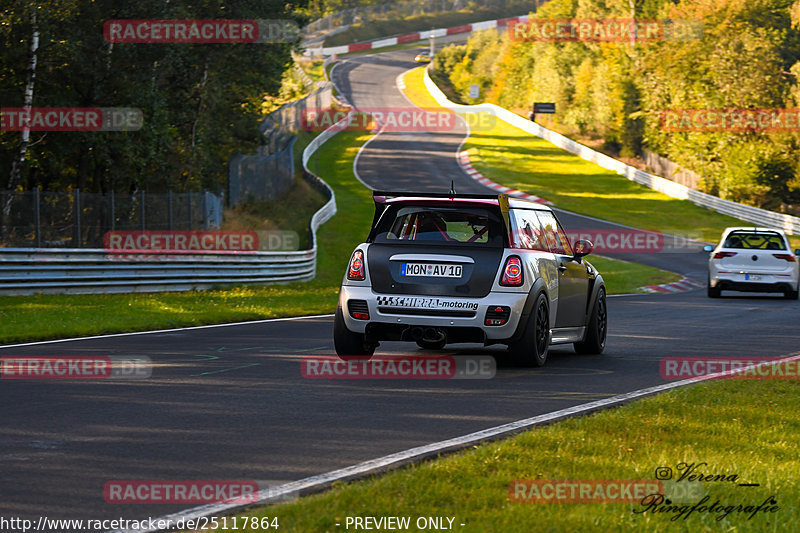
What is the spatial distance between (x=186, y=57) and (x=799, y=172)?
4093 centimetres

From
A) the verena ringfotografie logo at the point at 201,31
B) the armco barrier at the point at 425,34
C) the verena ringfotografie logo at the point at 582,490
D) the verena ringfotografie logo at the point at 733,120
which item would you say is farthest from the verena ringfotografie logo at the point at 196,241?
the armco barrier at the point at 425,34

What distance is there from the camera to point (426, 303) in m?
Answer: 10.6

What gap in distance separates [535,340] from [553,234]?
1823mm

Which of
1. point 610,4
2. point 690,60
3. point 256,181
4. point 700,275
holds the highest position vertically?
point 610,4

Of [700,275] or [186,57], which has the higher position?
[186,57]

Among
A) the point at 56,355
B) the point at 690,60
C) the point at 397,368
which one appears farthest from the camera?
the point at 690,60

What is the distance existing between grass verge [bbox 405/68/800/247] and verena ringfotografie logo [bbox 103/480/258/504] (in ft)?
148

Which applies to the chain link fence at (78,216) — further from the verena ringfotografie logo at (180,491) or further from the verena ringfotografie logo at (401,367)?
the verena ringfotografie logo at (180,491)

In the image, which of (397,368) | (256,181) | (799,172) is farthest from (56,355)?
(799,172)

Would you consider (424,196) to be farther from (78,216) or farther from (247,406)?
(78,216)

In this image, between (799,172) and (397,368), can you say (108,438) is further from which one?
(799,172)

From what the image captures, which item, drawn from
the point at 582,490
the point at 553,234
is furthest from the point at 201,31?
the point at 582,490

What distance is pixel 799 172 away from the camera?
60.8 m

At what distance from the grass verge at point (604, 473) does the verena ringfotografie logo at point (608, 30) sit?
70.2 meters
